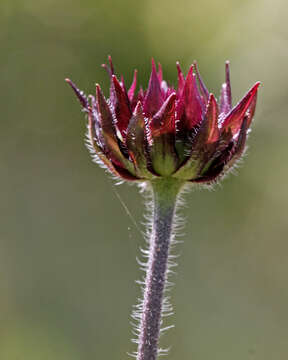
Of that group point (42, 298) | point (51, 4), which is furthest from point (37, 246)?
point (51, 4)

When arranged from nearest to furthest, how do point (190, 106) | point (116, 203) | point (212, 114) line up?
1. point (212, 114)
2. point (190, 106)
3. point (116, 203)

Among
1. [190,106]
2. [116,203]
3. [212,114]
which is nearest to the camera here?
[212,114]

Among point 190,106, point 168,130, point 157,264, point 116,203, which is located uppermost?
point 116,203

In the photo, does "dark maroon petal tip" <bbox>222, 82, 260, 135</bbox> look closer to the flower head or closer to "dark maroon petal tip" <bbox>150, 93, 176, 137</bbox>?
the flower head

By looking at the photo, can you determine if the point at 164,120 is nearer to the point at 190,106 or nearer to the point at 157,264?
the point at 190,106

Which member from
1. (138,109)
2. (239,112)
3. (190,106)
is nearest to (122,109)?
(138,109)

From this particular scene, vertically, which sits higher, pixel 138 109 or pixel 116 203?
pixel 116 203

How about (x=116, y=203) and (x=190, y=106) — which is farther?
(x=116, y=203)
